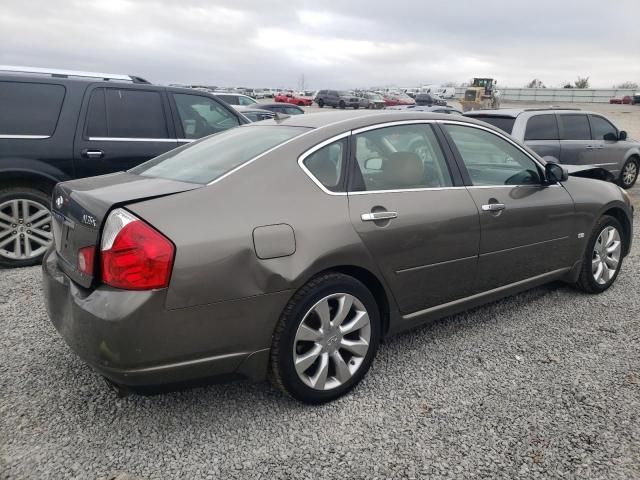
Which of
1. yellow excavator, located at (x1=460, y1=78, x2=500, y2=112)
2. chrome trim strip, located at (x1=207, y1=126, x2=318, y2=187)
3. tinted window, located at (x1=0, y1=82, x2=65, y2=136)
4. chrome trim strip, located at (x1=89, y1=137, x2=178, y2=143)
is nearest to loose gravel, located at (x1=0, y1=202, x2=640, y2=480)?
chrome trim strip, located at (x1=207, y1=126, x2=318, y2=187)

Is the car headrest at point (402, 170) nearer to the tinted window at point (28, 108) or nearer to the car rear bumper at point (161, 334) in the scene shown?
the car rear bumper at point (161, 334)

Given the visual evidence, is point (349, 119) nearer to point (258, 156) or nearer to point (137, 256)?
point (258, 156)

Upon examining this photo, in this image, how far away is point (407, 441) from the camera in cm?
254

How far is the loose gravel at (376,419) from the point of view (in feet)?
7.75

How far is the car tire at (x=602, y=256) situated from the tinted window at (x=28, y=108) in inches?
194

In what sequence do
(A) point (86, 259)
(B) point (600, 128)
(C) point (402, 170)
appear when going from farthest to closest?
(B) point (600, 128), (C) point (402, 170), (A) point (86, 259)

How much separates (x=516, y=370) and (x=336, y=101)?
42.6 meters

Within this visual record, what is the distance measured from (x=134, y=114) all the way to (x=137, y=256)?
3701 mm

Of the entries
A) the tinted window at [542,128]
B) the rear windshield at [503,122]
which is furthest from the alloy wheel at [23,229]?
the tinted window at [542,128]

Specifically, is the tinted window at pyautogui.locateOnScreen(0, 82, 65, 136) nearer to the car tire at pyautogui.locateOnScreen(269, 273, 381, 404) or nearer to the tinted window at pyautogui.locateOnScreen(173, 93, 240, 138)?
the tinted window at pyautogui.locateOnScreen(173, 93, 240, 138)

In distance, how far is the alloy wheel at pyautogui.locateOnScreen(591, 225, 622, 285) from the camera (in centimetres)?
448

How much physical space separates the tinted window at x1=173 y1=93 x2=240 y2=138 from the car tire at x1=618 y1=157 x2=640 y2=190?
7905 millimetres

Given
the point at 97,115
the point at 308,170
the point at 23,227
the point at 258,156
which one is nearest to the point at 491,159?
the point at 308,170

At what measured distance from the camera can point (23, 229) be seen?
16.2 ft
